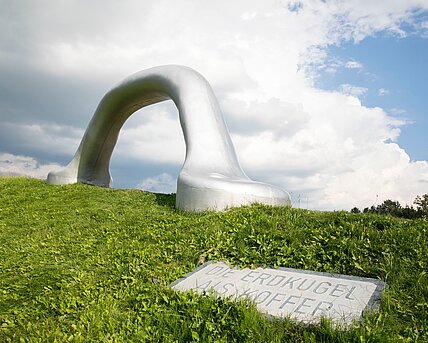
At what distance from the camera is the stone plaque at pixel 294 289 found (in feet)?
11.4

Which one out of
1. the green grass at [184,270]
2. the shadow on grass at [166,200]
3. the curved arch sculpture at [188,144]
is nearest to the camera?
the green grass at [184,270]

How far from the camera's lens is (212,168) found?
8.79 metres

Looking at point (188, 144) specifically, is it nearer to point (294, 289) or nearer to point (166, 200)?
point (166, 200)

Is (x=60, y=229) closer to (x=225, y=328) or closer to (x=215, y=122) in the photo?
(x=215, y=122)

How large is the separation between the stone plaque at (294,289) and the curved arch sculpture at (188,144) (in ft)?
10.3

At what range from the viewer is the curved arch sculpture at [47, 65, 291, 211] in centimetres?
Result: 779

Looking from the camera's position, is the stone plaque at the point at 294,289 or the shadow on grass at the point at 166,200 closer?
the stone plaque at the point at 294,289

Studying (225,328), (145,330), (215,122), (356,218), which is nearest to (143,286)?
(145,330)

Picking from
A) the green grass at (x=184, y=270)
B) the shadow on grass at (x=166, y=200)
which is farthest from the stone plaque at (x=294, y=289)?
the shadow on grass at (x=166, y=200)

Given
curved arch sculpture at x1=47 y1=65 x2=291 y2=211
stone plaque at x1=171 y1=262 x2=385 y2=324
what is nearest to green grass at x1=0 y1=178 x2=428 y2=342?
stone plaque at x1=171 y1=262 x2=385 y2=324

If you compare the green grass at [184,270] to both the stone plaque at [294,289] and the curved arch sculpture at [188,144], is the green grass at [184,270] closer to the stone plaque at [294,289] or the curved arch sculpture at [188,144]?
the stone plaque at [294,289]

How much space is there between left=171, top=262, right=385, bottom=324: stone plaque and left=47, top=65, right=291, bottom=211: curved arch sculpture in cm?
314

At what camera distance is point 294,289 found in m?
3.92

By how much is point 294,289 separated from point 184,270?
1352 mm
